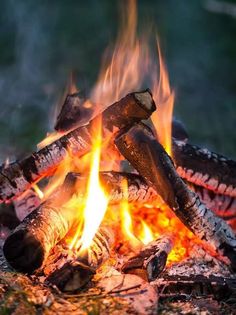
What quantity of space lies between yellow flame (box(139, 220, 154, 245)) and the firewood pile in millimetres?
96

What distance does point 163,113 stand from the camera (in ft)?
12.1

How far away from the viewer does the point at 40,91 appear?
7.35m

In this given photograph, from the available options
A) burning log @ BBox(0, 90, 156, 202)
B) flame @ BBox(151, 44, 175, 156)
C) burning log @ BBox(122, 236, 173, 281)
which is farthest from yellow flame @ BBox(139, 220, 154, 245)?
burning log @ BBox(0, 90, 156, 202)

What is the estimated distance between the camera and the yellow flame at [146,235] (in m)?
3.34

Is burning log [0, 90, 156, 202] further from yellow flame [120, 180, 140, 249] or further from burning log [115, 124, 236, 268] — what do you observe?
yellow flame [120, 180, 140, 249]

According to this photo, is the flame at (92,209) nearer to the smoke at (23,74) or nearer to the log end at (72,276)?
the log end at (72,276)

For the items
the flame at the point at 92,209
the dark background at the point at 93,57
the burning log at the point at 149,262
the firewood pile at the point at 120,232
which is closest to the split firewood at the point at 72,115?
the firewood pile at the point at 120,232

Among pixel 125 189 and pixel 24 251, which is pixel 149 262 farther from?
pixel 24 251

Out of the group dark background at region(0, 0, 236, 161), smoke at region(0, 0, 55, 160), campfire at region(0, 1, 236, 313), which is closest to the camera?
campfire at region(0, 1, 236, 313)

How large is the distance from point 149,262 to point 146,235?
0.59 metres

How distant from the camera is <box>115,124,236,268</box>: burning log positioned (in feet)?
9.61

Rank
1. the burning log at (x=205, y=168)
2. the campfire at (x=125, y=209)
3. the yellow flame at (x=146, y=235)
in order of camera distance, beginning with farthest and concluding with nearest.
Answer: the burning log at (x=205, y=168), the yellow flame at (x=146, y=235), the campfire at (x=125, y=209)

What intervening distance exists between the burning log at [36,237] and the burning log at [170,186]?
62cm

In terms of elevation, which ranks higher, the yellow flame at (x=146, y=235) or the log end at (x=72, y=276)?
the log end at (x=72, y=276)
